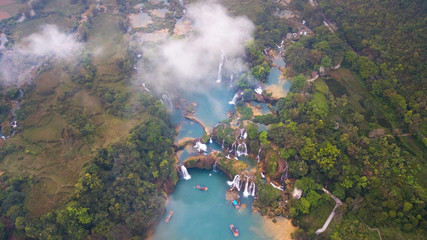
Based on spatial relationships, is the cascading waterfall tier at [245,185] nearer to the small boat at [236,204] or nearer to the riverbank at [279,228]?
the small boat at [236,204]

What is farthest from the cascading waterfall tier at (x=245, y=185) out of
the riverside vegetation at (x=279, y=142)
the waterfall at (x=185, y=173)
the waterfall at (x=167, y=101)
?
the waterfall at (x=167, y=101)

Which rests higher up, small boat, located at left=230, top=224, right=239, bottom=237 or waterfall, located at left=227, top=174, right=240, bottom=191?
waterfall, located at left=227, top=174, right=240, bottom=191

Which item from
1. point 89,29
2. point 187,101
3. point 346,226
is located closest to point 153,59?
point 187,101

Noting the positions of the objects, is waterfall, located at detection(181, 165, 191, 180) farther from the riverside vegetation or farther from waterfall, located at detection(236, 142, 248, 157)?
waterfall, located at detection(236, 142, 248, 157)

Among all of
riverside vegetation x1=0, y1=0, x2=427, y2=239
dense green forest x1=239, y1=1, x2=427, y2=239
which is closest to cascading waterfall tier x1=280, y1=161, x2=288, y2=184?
riverside vegetation x1=0, y1=0, x2=427, y2=239

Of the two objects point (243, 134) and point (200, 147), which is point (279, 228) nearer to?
point (243, 134)

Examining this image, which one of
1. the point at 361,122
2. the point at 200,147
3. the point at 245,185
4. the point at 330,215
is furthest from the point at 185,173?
the point at 361,122

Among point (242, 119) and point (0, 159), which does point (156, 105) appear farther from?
point (0, 159)
